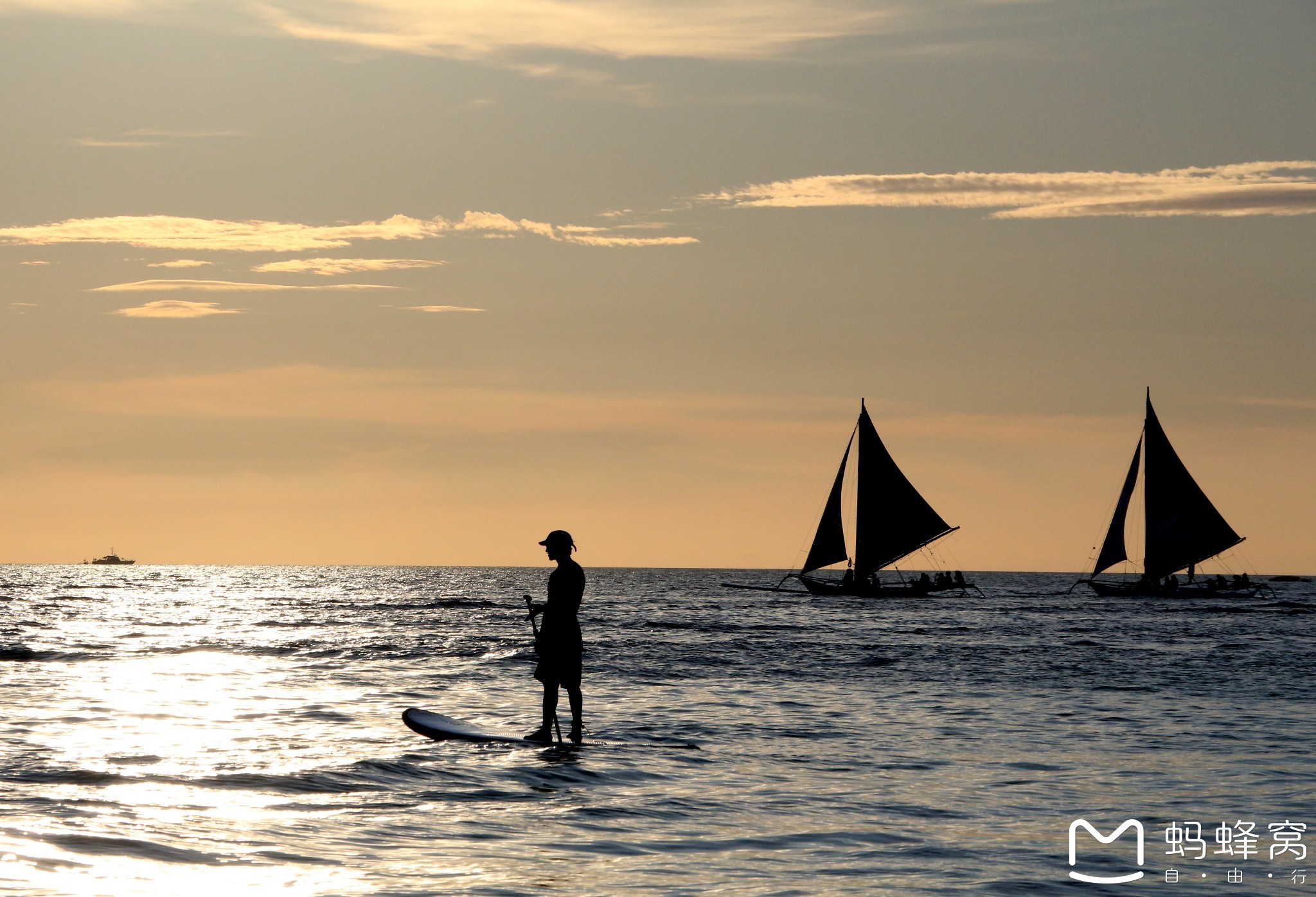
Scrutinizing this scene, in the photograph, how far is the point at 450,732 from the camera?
17969 mm

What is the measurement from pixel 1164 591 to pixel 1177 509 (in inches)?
480

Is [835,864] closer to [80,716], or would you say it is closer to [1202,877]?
[1202,877]

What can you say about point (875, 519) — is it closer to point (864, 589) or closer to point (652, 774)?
point (864, 589)

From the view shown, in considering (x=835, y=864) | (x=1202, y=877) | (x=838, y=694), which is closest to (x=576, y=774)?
(x=835, y=864)

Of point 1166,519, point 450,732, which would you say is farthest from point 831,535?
point 450,732

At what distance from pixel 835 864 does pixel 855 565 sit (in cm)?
8839

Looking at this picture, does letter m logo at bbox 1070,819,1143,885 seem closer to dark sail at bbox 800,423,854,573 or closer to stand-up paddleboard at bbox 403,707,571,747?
stand-up paddleboard at bbox 403,707,571,747

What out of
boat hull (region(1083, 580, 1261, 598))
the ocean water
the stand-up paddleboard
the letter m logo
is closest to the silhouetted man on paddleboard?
the stand-up paddleboard

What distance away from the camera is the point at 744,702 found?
24.6 metres

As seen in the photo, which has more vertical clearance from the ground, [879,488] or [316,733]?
[879,488]

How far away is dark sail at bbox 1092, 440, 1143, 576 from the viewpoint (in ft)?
316

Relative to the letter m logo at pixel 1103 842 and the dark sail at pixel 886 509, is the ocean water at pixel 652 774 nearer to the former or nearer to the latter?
the letter m logo at pixel 1103 842

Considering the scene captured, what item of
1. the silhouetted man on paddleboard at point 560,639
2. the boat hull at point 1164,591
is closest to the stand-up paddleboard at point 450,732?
the silhouetted man on paddleboard at point 560,639

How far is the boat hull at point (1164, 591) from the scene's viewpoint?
104 metres
